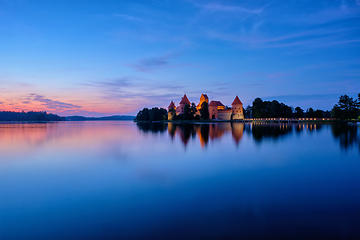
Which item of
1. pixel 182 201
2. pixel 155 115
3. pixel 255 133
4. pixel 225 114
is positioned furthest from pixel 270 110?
pixel 182 201

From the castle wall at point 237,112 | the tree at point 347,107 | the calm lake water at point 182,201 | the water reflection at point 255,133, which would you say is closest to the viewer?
the calm lake water at point 182,201

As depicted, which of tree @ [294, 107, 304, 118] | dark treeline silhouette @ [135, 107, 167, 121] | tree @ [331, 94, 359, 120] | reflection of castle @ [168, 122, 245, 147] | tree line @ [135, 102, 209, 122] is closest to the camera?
reflection of castle @ [168, 122, 245, 147]

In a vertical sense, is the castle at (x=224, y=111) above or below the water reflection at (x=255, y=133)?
above

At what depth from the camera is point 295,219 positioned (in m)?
4.11

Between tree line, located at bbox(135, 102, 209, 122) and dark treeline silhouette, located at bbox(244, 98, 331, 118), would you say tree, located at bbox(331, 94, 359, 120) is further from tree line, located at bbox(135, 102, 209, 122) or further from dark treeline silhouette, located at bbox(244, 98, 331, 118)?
tree line, located at bbox(135, 102, 209, 122)

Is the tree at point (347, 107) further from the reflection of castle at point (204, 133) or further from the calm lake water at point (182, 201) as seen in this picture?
the calm lake water at point (182, 201)

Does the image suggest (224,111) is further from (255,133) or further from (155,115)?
(255,133)

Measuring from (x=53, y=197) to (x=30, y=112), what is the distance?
180793 mm

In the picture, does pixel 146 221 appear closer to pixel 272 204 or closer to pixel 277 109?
pixel 272 204

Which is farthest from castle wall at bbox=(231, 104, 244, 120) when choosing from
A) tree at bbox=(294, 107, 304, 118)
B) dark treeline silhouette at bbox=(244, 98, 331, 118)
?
tree at bbox=(294, 107, 304, 118)

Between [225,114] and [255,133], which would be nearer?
[255,133]

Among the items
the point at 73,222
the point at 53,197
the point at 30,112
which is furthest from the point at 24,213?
the point at 30,112

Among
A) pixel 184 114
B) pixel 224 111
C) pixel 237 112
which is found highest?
pixel 224 111

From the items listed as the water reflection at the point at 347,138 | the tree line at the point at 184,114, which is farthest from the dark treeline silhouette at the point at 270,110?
the water reflection at the point at 347,138
